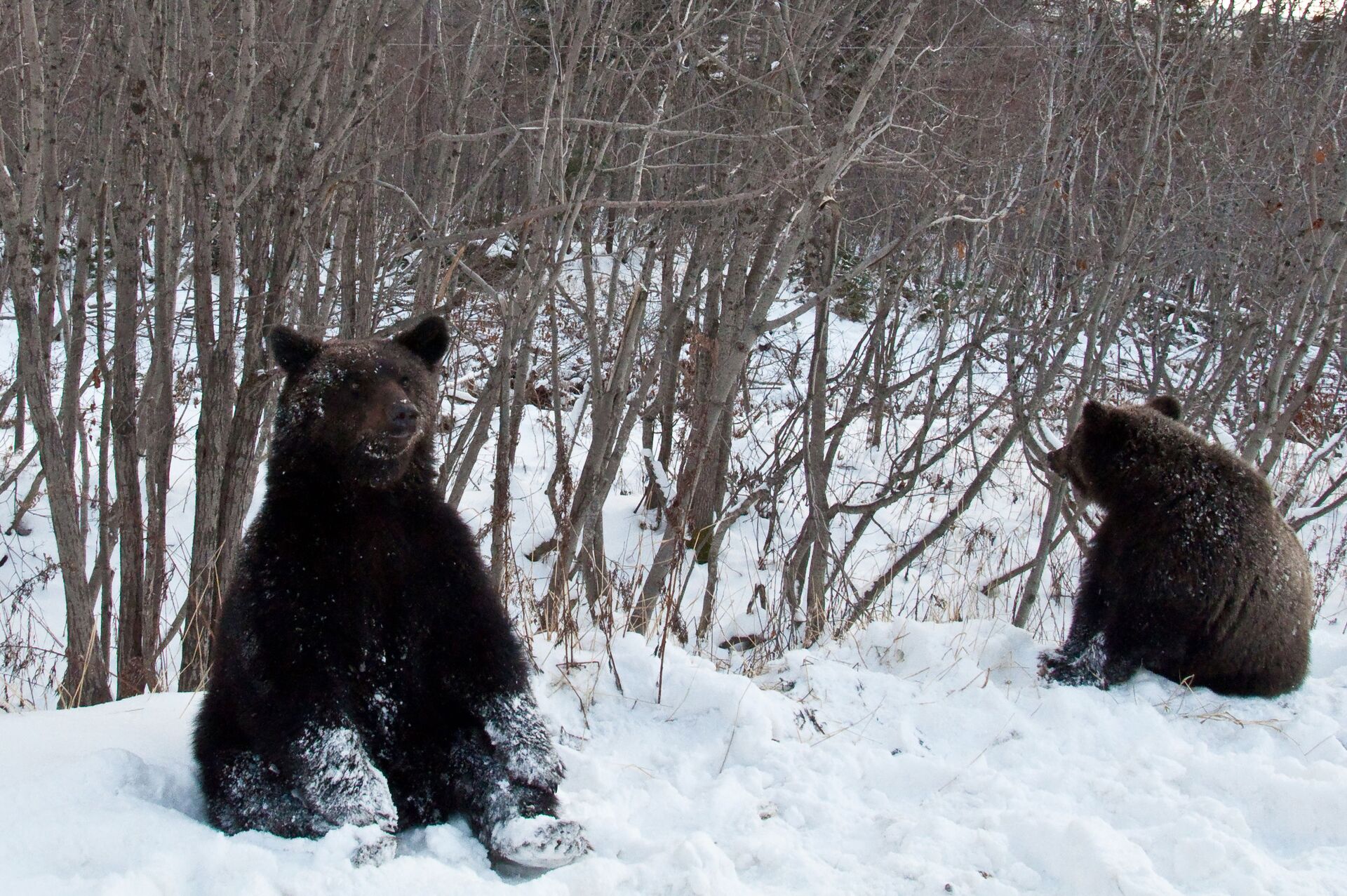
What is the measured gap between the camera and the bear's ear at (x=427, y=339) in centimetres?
312

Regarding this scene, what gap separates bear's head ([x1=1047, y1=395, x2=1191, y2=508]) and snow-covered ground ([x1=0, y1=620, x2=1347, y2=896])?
0.99 m

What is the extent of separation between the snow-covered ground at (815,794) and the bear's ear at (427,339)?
129 centimetres

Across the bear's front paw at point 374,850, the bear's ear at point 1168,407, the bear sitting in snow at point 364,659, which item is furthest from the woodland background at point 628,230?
the bear's front paw at point 374,850

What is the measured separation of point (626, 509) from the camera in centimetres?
1245

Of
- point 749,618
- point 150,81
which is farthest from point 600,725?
point 749,618

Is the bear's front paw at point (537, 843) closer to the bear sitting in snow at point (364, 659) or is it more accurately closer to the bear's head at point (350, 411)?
the bear sitting in snow at point (364, 659)

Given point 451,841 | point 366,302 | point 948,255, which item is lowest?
point 451,841

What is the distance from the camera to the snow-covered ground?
89.7 inches

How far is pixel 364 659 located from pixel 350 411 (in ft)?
2.34

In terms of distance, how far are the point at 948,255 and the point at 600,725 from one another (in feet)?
24.4

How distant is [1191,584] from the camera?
4.14 metres

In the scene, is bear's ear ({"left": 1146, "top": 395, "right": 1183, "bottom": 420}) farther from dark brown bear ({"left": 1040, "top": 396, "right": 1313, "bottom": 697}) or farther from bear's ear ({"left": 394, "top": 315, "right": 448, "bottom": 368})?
bear's ear ({"left": 394, "top": 315, "right": 448, "bottom": 368})

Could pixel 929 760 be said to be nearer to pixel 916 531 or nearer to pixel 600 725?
pixel 600 725

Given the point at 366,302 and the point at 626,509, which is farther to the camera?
the point at 626,509
